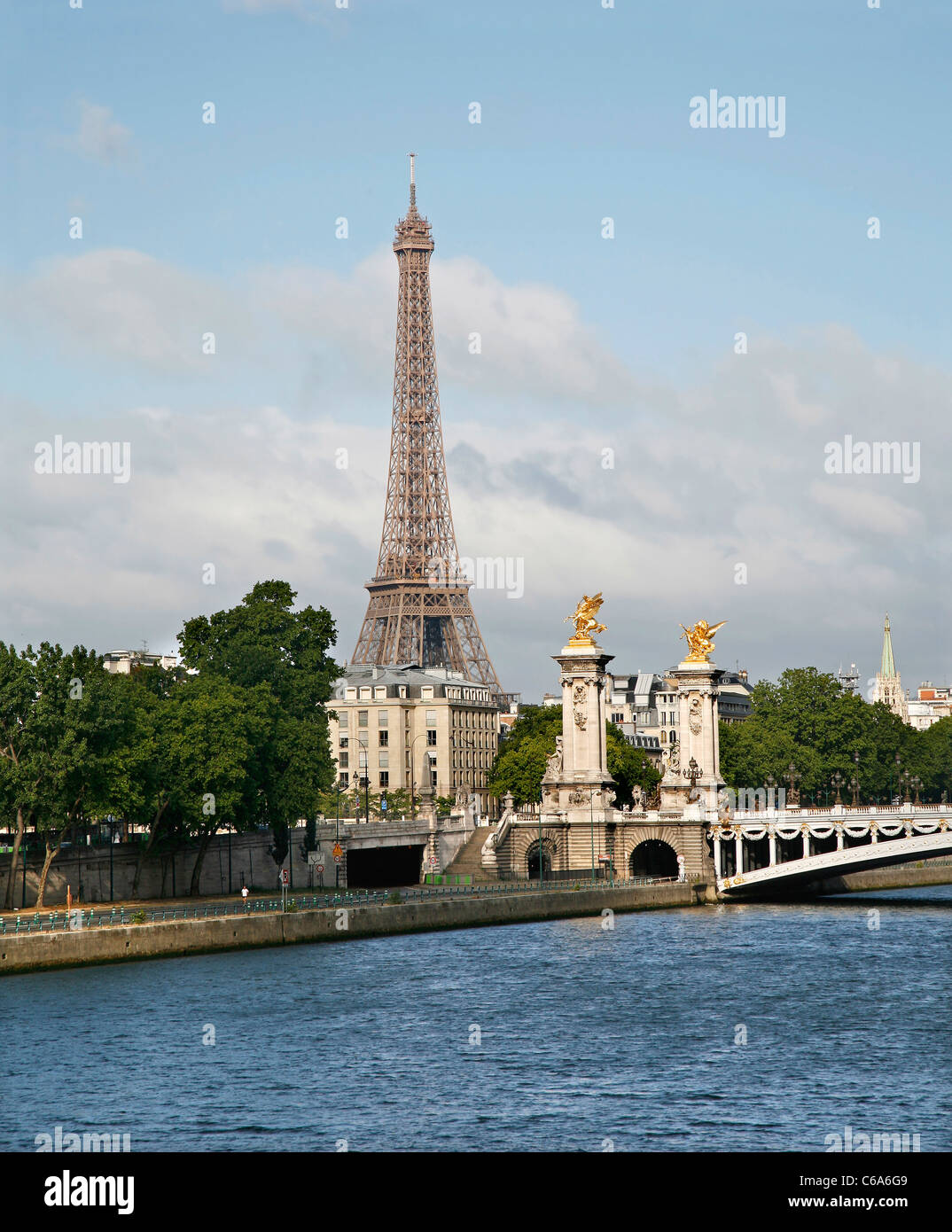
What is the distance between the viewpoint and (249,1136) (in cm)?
3966

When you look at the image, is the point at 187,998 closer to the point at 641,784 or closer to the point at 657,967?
the point at 657,967

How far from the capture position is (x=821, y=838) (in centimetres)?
9931

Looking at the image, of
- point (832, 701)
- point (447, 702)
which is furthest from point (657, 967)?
point (447, 702)

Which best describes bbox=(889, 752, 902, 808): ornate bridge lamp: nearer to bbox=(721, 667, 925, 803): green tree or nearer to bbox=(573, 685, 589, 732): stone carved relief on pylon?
bbox=(721, 667, 925, 803): green tree

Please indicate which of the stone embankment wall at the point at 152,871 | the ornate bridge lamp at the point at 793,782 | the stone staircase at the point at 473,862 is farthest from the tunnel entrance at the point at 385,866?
the ornate bridge lamp at the point at 793,782

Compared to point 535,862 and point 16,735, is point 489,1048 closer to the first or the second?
point 16,735

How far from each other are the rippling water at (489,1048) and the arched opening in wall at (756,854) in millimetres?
31899

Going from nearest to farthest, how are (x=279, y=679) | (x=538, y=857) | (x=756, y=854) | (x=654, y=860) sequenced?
(x=279, y=679) → (x=538, y=857) → (x=756, y=854) → (x=654, y=860)

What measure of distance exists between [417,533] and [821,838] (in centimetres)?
7448

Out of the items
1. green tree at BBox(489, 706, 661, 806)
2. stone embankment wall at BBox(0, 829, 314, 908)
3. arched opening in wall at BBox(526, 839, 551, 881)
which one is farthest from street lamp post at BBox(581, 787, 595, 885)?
stone embankment wall at BBox(0, 829, 314, 908)

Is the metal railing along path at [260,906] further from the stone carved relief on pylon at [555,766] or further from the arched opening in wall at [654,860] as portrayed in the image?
the arched opening in wall at [654,860]

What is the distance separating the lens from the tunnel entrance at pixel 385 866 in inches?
4171

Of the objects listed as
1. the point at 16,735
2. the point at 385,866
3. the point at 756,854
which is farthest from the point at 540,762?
the point at 16,735
